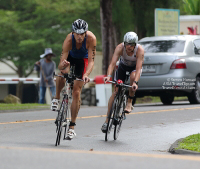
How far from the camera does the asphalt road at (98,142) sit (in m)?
6.47

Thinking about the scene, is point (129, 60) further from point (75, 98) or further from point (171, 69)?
point (171, 69)

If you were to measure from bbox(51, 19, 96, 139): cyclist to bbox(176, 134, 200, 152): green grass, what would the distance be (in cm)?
158

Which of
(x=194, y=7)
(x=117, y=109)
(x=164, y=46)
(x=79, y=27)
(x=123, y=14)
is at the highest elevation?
(x=194, y=7)

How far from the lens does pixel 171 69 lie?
16.3 meters

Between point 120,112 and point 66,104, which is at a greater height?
point 66,104

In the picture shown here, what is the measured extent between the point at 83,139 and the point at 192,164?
12.0 feet

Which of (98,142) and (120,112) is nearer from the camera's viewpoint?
(98,142)

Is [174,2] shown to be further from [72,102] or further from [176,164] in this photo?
[176,164]

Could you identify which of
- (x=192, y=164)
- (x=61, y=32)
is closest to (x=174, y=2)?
(x=61, y=32)

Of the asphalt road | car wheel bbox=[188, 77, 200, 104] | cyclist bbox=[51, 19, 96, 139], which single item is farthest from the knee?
car wheel bbox=[188, 77, 200, 104]

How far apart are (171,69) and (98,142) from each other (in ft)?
23.7

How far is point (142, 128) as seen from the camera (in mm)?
11430

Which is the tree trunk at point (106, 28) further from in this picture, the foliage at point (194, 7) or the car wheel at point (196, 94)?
the car wheel at point (196, 94)

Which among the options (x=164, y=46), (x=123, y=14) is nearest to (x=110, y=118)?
(x=164, y=46)
